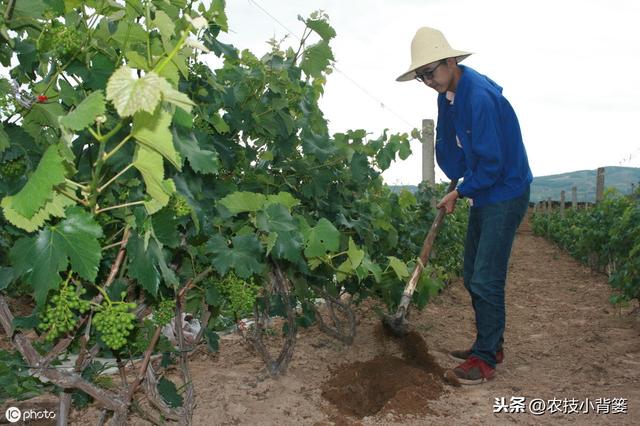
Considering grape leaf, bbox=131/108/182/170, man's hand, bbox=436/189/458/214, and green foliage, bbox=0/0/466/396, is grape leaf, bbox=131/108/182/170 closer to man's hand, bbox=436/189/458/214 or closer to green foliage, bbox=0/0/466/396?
green foliage, bbox=0/0/466/396

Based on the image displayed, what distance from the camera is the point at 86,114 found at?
1.31 metres

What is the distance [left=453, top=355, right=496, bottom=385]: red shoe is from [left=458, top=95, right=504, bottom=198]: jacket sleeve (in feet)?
4.05

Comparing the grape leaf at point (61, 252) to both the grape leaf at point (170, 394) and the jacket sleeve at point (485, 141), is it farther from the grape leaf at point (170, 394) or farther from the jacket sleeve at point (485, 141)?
the jacket sleeve at point (485, 141)

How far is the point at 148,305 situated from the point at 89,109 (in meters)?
1.28

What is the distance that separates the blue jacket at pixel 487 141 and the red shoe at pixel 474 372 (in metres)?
1.13

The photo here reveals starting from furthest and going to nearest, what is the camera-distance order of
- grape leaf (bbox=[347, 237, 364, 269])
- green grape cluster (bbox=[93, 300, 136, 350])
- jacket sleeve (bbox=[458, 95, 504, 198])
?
jacket sleeve (bbox=[458, 95, 504, 198]), grape leaf (bbox=[347, 237, 364, 269]), green grape cluster (bbox=[93, 300, 136, 350])

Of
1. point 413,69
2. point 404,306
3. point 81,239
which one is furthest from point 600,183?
point 81,239

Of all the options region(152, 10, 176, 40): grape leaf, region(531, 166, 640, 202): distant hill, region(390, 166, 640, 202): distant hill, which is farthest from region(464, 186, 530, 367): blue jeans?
region(531, 166, 640, 202): distant hill

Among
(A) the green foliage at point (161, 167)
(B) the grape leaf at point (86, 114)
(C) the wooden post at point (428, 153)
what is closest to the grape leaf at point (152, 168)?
(A) the green foliage at point (161, 167)

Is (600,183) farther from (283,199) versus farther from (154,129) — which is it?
(154,129)

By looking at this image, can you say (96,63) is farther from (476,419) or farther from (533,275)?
(533,275)

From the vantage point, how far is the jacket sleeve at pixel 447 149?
4539 mm

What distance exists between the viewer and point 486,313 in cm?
419

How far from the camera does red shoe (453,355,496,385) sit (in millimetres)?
4094
